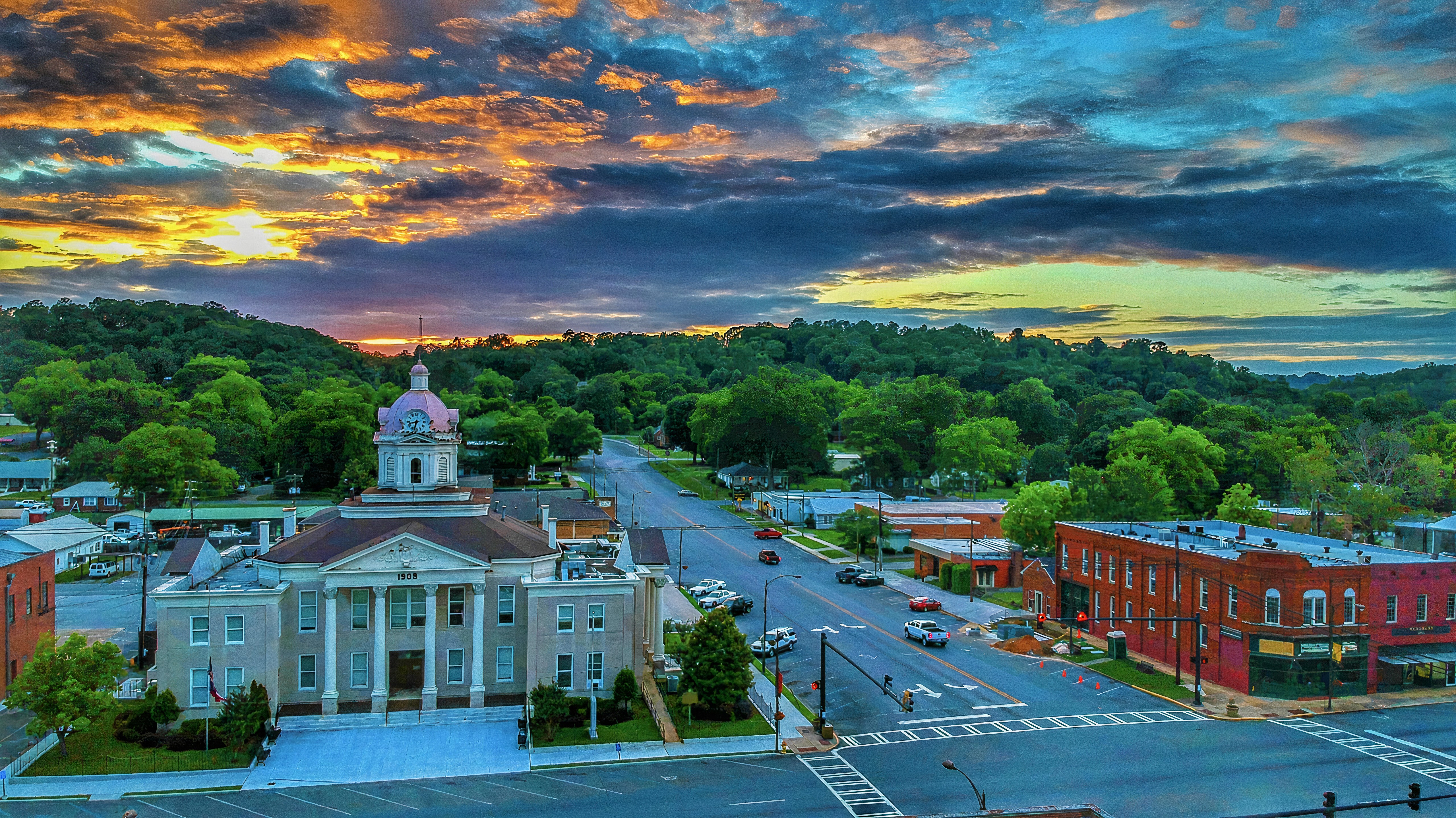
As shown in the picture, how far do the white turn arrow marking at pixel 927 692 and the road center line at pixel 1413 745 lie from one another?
21256mm

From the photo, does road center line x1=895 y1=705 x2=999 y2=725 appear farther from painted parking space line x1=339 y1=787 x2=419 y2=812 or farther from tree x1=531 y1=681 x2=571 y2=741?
painted parking space line x1=339 y1=787 x2=419 y2=812

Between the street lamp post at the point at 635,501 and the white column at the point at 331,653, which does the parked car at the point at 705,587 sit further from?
the white column at the point at 331,653

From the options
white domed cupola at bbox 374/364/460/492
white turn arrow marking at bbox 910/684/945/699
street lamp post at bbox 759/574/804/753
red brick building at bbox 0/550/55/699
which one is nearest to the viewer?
street lamp post at bbox 759/574/804/753

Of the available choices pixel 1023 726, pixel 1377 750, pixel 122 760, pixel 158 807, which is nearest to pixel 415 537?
pixel 122 760

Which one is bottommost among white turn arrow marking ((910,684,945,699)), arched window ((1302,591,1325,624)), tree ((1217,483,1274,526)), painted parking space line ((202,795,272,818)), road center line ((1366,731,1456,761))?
white turn arrow marking ((910,684,945,699))

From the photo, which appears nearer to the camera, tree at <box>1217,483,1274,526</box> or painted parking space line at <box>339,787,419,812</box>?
painted parking space line at <box>339,787,419,812</box>

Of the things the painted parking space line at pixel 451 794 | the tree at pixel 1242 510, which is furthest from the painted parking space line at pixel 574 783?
the tree at pixel 1242 510

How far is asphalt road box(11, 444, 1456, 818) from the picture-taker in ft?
127

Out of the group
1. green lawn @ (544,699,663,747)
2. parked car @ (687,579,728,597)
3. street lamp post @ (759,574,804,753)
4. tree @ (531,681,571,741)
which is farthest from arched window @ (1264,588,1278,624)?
parked car @ (687,579,728,597)

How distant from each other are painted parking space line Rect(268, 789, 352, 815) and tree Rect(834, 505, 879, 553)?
64829 millimetres

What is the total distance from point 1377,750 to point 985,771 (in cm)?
1991

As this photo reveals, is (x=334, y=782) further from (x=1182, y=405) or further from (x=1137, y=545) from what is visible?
(x=1182, y=405)

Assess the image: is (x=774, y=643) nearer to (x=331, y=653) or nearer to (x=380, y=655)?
(x=380, y=655)

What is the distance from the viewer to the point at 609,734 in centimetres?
4750
